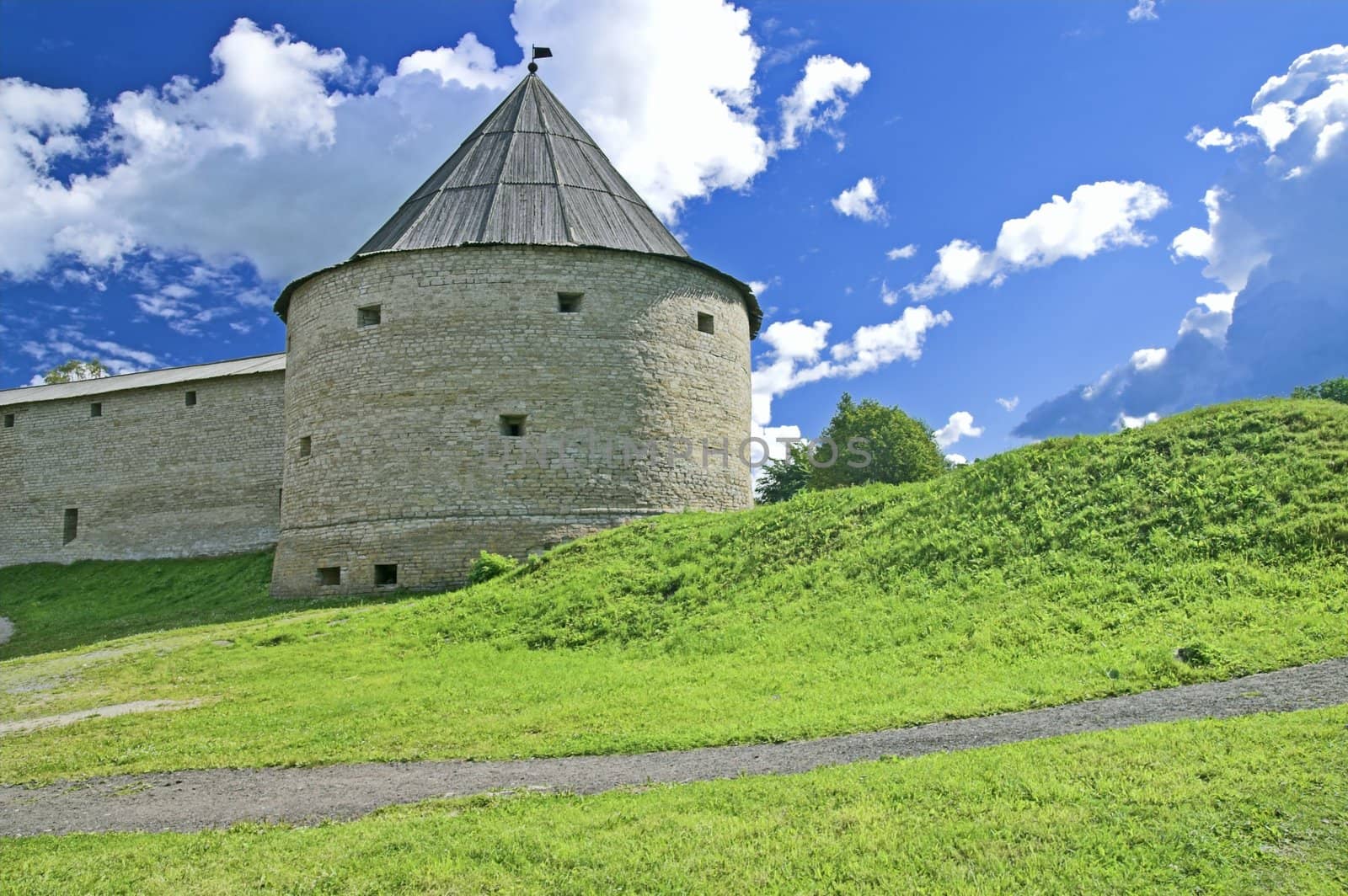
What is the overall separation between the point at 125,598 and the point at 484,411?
10.9 metres

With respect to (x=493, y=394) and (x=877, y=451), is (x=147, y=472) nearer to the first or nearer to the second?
(x=493, y=394)

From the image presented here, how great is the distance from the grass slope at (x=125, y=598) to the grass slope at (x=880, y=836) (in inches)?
432

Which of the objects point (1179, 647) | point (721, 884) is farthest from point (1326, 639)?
point (721, 884)

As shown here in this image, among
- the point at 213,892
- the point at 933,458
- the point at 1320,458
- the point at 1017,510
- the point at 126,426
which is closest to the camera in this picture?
the point at 213,892

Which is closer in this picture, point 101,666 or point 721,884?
point 721,884

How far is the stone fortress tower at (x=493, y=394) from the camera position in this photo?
54.2ft

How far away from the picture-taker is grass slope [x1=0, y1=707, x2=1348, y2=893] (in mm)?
4109

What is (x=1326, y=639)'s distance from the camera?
7.11m

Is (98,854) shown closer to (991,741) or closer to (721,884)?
(721,884)

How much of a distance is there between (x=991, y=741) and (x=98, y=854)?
5.24 meters

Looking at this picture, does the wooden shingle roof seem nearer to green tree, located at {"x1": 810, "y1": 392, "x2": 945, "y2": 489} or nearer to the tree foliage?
the tree foliage

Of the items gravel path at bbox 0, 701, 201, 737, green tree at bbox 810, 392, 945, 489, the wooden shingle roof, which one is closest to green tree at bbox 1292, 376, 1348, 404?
green tree at bbox 810, 392, 945, 489

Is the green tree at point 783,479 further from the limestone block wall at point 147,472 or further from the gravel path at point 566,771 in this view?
the gravel path at point 566,771

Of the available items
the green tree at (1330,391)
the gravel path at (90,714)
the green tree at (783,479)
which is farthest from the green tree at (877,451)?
the gravel path at (90,714)
